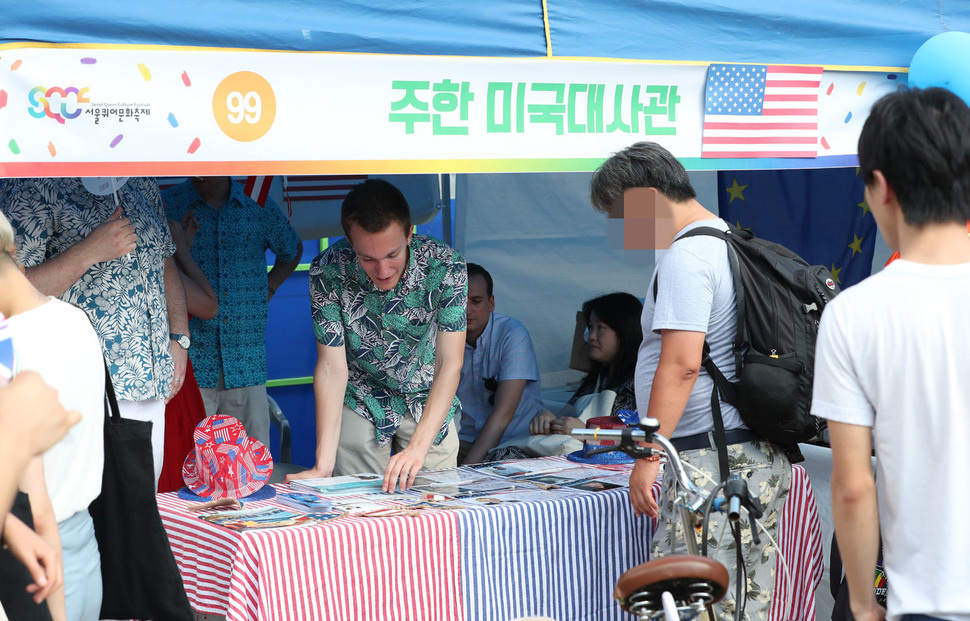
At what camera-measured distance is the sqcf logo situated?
6.98 ft

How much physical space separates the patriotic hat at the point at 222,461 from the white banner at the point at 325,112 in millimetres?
766

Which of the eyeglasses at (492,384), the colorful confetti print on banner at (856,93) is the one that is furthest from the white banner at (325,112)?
the eyeglasses at (492,384)

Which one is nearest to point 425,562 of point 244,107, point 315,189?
point 244,107

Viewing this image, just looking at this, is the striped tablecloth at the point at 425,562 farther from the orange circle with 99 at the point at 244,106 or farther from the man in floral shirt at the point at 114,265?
the orange circle with 99 at the point at 244,106

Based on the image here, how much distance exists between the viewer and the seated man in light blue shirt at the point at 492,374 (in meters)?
4.34

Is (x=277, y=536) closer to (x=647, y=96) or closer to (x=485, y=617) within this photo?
(x=485, y=617)

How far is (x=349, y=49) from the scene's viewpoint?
2492 mm

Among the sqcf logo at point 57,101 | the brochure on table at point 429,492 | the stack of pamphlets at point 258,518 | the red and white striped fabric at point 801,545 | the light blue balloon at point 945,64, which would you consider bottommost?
the red and white striped fabric at point 801,545

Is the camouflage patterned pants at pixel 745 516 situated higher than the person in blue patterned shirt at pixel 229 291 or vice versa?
the person in blue patterned shirt at pixel 229 291

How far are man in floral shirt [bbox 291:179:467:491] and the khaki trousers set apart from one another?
0.02m

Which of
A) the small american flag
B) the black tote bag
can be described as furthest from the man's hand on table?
the small american flag

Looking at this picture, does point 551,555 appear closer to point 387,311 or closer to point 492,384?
point 387,311

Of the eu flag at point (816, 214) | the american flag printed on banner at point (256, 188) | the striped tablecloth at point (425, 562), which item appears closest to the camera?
the striped tablecloth at point (425, 562)

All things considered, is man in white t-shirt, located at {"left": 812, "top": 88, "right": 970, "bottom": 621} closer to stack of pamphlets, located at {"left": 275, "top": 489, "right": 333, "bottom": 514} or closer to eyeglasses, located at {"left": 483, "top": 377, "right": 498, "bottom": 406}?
stack of pamphlets, located at {"left": 275, "top": 489, "right": 333, "bottom": 514}
